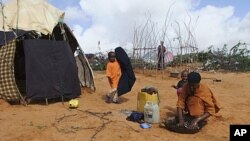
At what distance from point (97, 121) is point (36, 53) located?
8.99ft

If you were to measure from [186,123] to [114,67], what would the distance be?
3023mm

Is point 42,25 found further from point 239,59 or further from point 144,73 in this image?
point 239,59

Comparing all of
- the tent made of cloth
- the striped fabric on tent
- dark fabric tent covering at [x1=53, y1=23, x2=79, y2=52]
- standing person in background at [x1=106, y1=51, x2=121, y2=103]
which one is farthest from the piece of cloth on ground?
dark fabric tent covering at [x1=53, y1=23, x2=79, y2=52]

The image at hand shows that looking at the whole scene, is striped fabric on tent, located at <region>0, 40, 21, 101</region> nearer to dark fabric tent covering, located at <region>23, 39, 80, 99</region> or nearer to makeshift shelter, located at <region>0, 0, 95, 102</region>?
makeshift shelter, located at <region>0, 0, 95, 102</region>

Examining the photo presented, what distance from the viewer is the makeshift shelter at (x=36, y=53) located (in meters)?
8.83

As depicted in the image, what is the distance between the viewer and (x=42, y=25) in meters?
9.54

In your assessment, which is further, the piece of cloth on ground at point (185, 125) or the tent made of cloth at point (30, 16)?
the tent made of cloth at point (30, 16)

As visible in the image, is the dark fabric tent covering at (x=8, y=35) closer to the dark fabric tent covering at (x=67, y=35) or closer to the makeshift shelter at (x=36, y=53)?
the makeshift shelter at (x=36, y=53)

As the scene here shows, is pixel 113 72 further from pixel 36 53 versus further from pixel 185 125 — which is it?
pixel 185 125

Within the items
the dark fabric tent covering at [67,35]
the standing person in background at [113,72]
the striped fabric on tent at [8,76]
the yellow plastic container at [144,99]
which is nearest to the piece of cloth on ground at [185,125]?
the yellow plastic container at [144,99]

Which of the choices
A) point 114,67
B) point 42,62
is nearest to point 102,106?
point 114,67

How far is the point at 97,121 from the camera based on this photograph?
23.2ft

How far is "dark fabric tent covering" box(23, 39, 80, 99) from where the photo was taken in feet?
29.0

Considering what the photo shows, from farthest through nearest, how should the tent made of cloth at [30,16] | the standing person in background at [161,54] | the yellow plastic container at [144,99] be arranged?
1. the standing person in background at [161,54]
2. the tent made of cloth at [30,16]
3. the yellow plastic container at [144,99]
